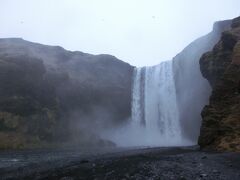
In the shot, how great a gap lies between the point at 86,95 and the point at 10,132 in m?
29.5

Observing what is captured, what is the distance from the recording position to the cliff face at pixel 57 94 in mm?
65500

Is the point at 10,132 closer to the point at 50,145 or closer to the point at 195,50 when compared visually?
the point at 50,145

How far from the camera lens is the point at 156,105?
285 ft

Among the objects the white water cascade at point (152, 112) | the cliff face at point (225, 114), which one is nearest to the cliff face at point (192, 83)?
the white water cascade at point (152, 112)

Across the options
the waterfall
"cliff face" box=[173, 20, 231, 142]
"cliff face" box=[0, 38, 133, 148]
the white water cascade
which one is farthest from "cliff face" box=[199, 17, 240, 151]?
the white water cascade

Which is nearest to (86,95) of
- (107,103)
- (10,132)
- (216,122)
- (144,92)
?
(107,103)

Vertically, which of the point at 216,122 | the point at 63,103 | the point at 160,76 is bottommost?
the point at 216,122

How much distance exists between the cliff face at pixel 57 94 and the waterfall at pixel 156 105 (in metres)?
3.35

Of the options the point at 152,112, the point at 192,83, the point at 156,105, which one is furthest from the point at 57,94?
the point at 192,83

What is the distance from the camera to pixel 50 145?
67812 mm

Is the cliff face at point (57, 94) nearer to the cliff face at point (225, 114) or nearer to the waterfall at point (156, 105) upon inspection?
the waterfall at point (156, 105)

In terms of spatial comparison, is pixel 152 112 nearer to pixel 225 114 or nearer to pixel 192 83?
pixel 192 83

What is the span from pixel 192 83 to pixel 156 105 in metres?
12.1

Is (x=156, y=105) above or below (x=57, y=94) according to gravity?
below
